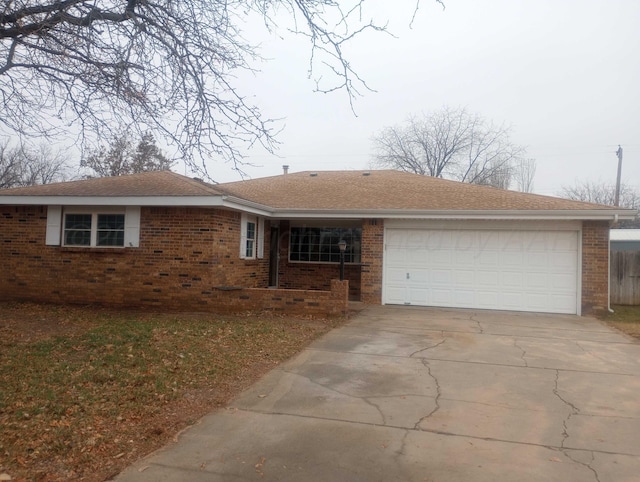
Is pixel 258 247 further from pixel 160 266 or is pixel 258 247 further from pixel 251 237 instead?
pixel 160 266

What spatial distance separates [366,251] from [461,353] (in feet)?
19.4

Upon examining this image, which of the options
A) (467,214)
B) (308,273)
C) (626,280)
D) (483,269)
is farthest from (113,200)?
(626,280)

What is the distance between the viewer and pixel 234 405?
5.33 metres

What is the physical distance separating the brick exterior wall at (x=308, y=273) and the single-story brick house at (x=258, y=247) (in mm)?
1326

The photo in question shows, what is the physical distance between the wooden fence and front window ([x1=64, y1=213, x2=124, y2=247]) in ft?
45.7

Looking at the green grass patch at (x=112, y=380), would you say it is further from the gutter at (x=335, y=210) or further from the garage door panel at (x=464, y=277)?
the garage door panel at (x=464, y=277)

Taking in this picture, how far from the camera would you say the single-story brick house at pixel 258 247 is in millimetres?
11578

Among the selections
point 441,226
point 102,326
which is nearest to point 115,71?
point 102,326

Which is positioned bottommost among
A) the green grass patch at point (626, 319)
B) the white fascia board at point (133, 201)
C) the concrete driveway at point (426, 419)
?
the concrete driveway at point (426, 419)

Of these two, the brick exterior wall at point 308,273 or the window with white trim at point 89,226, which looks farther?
the brick exterior wall at point 308,273

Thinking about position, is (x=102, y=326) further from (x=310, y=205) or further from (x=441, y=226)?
(x=441, y=226)

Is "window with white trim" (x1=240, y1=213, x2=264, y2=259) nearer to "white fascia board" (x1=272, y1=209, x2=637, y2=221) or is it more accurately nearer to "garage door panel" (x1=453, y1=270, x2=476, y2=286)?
"white fascia board" (x1=272, y1=209, x2=637, y2=221)

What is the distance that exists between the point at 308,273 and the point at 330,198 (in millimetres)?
2363

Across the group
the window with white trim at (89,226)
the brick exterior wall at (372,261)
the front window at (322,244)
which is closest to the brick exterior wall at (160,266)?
the window with white trim at (89,226)
